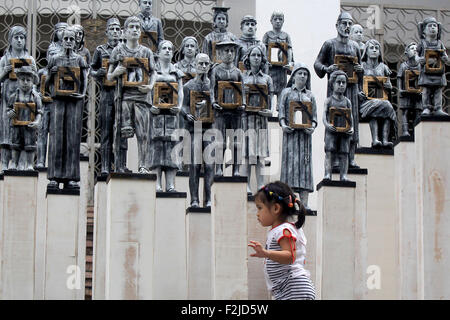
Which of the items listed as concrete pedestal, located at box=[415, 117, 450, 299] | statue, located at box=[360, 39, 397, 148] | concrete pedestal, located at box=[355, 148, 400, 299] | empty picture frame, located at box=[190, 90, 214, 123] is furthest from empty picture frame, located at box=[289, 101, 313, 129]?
concrete pedestal, located at box=[415, 117, 450, 299]

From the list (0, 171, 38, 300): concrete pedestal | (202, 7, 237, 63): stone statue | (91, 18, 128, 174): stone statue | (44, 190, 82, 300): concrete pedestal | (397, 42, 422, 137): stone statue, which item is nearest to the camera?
(0, 171, 38, 300): concrete pedestal

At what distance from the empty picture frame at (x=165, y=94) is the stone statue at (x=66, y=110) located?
93 centimetres

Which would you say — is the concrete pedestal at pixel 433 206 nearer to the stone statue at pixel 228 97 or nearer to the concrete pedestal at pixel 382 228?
the concrete pedestal at pixel 382 228

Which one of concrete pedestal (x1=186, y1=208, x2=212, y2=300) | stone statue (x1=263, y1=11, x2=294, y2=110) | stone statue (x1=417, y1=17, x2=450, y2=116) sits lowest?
concrete pedestal (x1=186, y1=208, x2=212, y2=300)

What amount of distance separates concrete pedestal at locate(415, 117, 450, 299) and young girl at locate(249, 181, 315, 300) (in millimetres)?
4684

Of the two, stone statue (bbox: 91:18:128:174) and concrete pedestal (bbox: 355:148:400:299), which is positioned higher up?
stone statue (bbox: 91:18:128:174)

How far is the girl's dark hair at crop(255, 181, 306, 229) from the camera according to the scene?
29.6 ft

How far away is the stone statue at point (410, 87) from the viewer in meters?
16.5

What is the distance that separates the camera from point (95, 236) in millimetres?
14492

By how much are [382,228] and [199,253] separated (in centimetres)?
219

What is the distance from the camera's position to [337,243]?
46.0ft

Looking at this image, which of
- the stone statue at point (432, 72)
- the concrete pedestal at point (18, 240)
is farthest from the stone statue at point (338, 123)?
the concrete pedestal at point (18, 240)

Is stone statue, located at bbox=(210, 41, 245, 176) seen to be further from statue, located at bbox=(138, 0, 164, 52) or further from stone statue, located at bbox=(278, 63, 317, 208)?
statue, located at bbox=(138, 0, 164, 52)

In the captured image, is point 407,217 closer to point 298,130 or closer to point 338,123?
point 338,123
